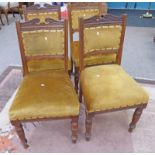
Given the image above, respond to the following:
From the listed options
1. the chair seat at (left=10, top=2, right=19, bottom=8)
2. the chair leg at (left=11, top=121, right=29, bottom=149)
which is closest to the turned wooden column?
the chair leg at (left=11, top=121, right=29, bottom=149)

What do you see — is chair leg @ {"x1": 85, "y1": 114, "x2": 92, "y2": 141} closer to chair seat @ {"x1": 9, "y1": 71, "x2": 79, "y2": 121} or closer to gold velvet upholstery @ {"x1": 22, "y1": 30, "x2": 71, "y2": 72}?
chair seat @ {"x1": 9, "y1": 71, "x2": 79, "y2": 121}

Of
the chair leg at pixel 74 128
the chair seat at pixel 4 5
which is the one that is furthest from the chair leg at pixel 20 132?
the chair seat at pixel 4 5

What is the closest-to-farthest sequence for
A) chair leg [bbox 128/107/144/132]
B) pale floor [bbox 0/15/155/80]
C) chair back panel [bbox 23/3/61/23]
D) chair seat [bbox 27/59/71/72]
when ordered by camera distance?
chair leg [bbox 128/107/144/132]
chair seat [bbox 27/59/71/72]
chair back panel [bbox 23/3/61/23]
pale floor [bbox 0/15/155/80]

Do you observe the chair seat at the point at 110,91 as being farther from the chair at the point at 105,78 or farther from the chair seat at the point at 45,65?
the chair seat at the point at 45,65

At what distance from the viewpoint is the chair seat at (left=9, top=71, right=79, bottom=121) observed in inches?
53.2

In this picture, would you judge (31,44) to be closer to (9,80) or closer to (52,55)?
(52,55)

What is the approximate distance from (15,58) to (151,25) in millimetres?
2906

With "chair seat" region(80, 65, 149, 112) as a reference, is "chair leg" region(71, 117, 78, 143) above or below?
below

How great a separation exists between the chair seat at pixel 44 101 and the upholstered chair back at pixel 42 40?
0.81ft

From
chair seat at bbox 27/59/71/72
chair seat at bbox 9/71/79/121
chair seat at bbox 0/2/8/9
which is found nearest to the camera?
chair seat at bbox 9/71/79/121

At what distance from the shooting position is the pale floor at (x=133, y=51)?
2.62 meters

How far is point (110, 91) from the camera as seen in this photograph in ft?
4.77

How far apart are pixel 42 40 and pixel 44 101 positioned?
0.51 meters

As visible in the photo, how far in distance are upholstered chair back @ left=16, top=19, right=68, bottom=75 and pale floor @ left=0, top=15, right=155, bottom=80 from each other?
1145 millimetres
